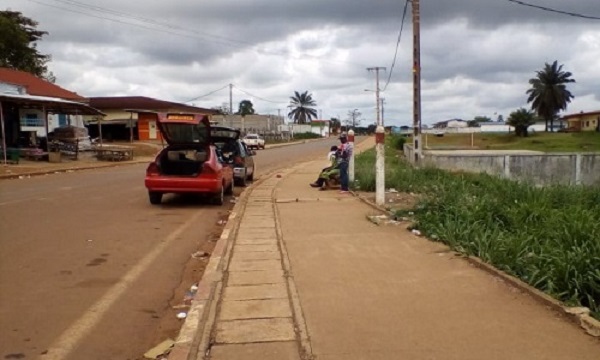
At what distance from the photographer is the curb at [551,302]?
4867 millimetres

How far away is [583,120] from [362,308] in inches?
4686

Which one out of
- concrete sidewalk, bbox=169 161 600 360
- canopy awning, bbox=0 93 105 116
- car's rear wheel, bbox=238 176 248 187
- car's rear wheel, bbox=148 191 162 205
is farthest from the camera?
canopy awning, bbox=0 93 105 116

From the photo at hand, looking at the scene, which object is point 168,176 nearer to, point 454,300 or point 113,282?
point 113,282

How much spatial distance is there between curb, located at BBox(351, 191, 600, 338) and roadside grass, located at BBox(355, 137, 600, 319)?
118 mm

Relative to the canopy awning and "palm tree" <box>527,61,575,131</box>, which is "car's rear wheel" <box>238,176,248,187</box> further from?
"palm tree" <box>527,61,575,131</box>

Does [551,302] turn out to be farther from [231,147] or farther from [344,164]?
[231,147]

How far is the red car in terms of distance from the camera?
1388 cm

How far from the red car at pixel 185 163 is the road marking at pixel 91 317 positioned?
5193mm

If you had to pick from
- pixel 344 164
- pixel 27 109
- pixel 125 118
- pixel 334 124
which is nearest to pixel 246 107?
pixel 334 124

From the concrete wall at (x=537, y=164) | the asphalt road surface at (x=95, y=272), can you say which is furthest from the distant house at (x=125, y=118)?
the asphalt road surface at (x=95, y=272)

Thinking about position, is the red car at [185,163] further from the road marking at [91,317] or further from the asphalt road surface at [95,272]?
the road marking at [91,317]

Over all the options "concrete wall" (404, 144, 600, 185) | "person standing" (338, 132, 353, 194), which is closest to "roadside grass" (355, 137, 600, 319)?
"person standing" (338, 132, 353, 194)

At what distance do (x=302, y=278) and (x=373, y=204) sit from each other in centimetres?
665

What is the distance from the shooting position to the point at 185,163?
14.7 metres
